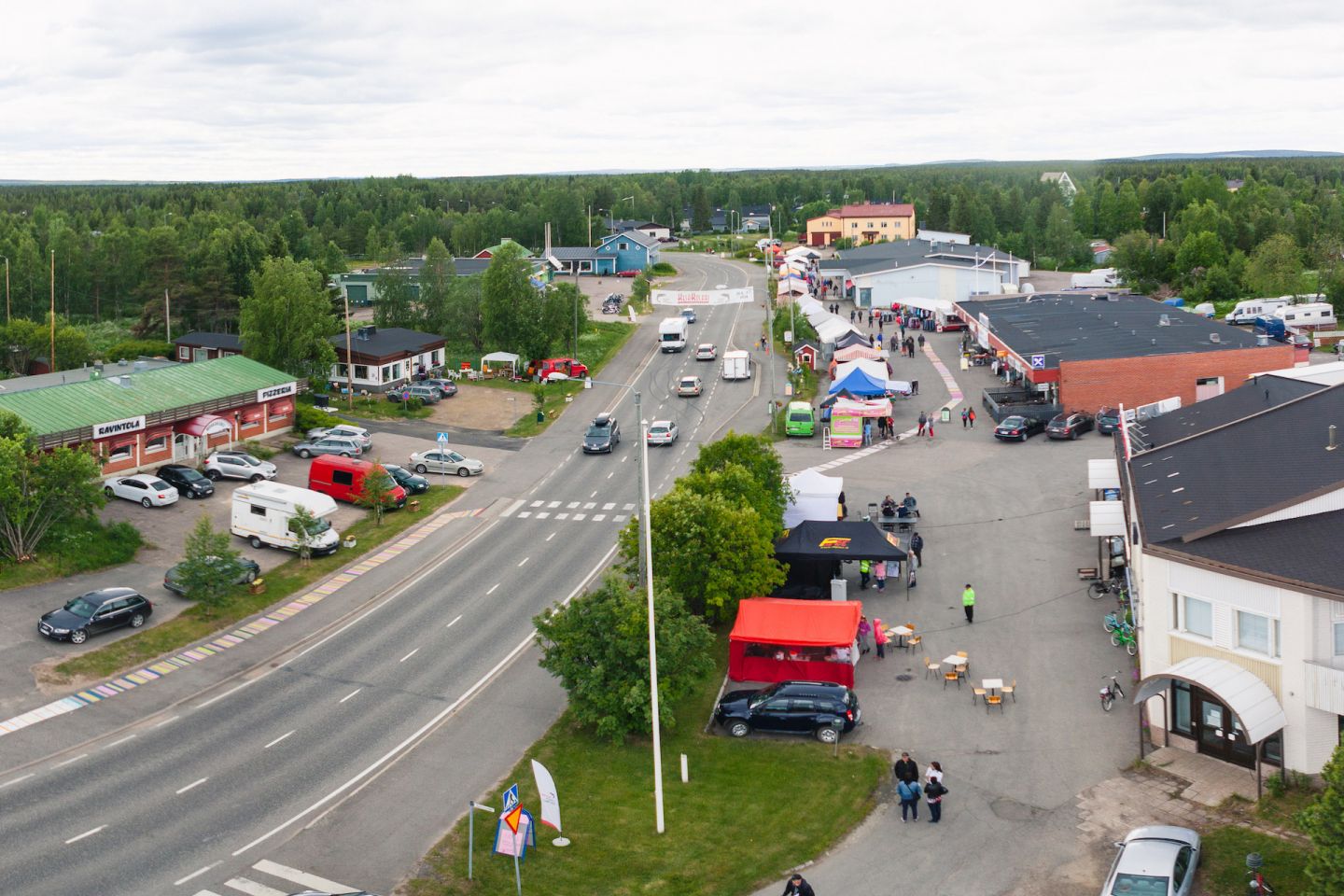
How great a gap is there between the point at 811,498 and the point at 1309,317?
201 feet

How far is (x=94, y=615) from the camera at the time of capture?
36.3m

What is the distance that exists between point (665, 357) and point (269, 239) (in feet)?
138

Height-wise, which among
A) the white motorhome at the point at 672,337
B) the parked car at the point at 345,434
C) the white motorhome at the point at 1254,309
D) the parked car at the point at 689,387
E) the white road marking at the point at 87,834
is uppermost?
the white motorhome at the point at 1254,309

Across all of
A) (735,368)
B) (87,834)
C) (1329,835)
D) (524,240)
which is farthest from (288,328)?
(524,240)

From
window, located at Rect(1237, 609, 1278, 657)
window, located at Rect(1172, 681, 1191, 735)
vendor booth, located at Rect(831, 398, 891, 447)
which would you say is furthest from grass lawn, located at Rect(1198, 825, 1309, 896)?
vendor booth, located at Rect(831, 398, 891, 447)

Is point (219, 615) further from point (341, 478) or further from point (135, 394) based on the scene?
point (135, 394)

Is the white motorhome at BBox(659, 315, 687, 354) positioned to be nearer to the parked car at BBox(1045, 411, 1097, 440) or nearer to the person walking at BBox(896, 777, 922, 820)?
the parked car at BBox(1045, 411, 1097, 440)

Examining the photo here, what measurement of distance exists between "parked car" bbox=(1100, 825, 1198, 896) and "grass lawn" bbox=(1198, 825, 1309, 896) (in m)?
0.44

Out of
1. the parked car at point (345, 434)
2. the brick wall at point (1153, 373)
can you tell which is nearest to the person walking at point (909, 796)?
the parked car at point (345, 434)

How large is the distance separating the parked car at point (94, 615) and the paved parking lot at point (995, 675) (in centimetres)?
2205

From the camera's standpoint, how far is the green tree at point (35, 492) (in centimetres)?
4062

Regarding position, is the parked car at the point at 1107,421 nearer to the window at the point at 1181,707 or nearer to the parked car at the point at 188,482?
the window at the point at 1181,707

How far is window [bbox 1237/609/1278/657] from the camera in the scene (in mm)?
25938

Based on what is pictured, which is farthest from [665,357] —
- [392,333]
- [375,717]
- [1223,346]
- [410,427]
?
[375,717]
